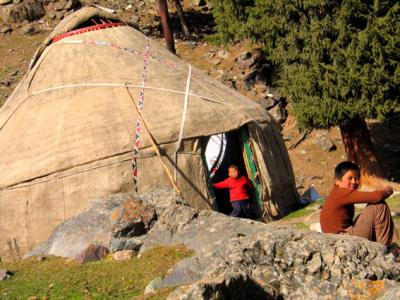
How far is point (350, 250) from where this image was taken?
452 cm

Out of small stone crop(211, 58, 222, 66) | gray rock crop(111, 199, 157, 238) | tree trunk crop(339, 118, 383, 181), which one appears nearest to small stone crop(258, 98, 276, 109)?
small stone crop(211, 58, 222, 66)

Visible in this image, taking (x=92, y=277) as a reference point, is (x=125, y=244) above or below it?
below

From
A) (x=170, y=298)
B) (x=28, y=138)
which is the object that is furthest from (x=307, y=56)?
(x=170, y=298)

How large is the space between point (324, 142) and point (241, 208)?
→ 9.92 metres

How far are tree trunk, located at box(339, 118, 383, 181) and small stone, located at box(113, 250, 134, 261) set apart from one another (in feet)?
28.5

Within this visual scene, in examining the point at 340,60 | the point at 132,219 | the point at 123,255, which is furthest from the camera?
the point at 340,60

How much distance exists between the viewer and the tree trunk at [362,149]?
13.9 metres

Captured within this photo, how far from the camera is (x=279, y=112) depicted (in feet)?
68.2

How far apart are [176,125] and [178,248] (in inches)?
123

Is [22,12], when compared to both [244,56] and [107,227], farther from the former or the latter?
[107,227]

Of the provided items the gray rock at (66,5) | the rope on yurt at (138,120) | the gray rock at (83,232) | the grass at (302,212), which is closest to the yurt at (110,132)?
the rope on yurt at (138,120)

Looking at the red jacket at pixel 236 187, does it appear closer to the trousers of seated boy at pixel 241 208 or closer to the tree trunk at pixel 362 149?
the trousers of seated boy at pixel 241 208

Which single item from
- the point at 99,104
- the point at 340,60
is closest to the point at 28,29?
the point at 340,60

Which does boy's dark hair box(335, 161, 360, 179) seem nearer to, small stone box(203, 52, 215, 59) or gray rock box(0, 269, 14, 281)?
gray rock box(0, 269, 14, 281)
